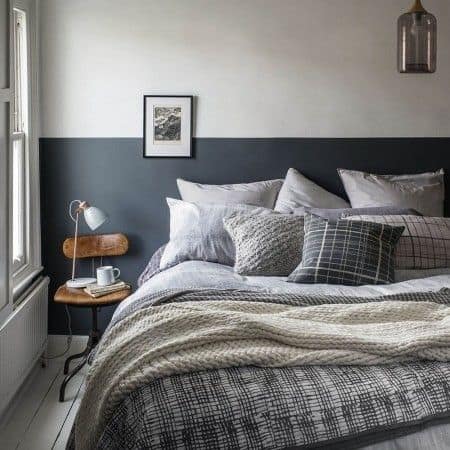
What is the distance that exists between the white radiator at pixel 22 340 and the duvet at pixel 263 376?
3.53 feet

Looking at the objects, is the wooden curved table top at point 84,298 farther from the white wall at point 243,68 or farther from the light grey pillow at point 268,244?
the white wall at point 243,68

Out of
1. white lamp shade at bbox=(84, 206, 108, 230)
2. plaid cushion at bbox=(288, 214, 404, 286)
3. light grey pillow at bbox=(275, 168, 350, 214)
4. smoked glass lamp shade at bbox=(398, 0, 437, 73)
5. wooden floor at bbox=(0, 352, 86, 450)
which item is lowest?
wooden floor at bbox=(0, 352, 86, 450)

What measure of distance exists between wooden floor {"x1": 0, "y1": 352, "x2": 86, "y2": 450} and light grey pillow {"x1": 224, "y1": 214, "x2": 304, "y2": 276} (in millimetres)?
1144

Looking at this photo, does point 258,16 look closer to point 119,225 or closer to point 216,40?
point 216,40

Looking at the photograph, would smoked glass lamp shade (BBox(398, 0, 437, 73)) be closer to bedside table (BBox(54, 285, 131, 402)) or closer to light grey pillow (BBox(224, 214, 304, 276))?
light grey pillow (BBox(224, 214, 304, 276))

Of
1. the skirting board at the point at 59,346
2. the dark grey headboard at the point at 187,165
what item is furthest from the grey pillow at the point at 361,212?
the skirting board at the point at 59,346

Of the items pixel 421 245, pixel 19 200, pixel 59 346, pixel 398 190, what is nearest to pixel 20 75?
pixel 19 200

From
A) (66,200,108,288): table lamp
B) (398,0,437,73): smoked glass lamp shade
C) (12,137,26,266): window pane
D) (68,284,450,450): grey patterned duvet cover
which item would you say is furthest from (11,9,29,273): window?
(68,284,450,450): grey patterned duvet cover

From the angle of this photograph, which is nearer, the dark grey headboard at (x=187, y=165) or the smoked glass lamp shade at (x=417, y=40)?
the smoked glass lamp shade at (x=417, y=40)

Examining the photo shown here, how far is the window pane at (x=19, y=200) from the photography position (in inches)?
179

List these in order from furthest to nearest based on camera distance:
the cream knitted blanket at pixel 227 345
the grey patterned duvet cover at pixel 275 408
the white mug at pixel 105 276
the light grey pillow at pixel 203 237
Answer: the white mug at pixel 105 276
the light grey pillow at pixel 203 237
the cream knitted blanket at pixel 227 345
the grey patterned duvet cover at pixel 275 408

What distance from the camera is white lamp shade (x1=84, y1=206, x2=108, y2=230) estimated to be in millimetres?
4479

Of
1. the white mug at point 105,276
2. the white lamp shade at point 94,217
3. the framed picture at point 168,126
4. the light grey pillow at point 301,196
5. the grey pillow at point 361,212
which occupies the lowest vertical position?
the white mug at point 105,276

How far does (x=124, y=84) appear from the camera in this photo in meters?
4.74
